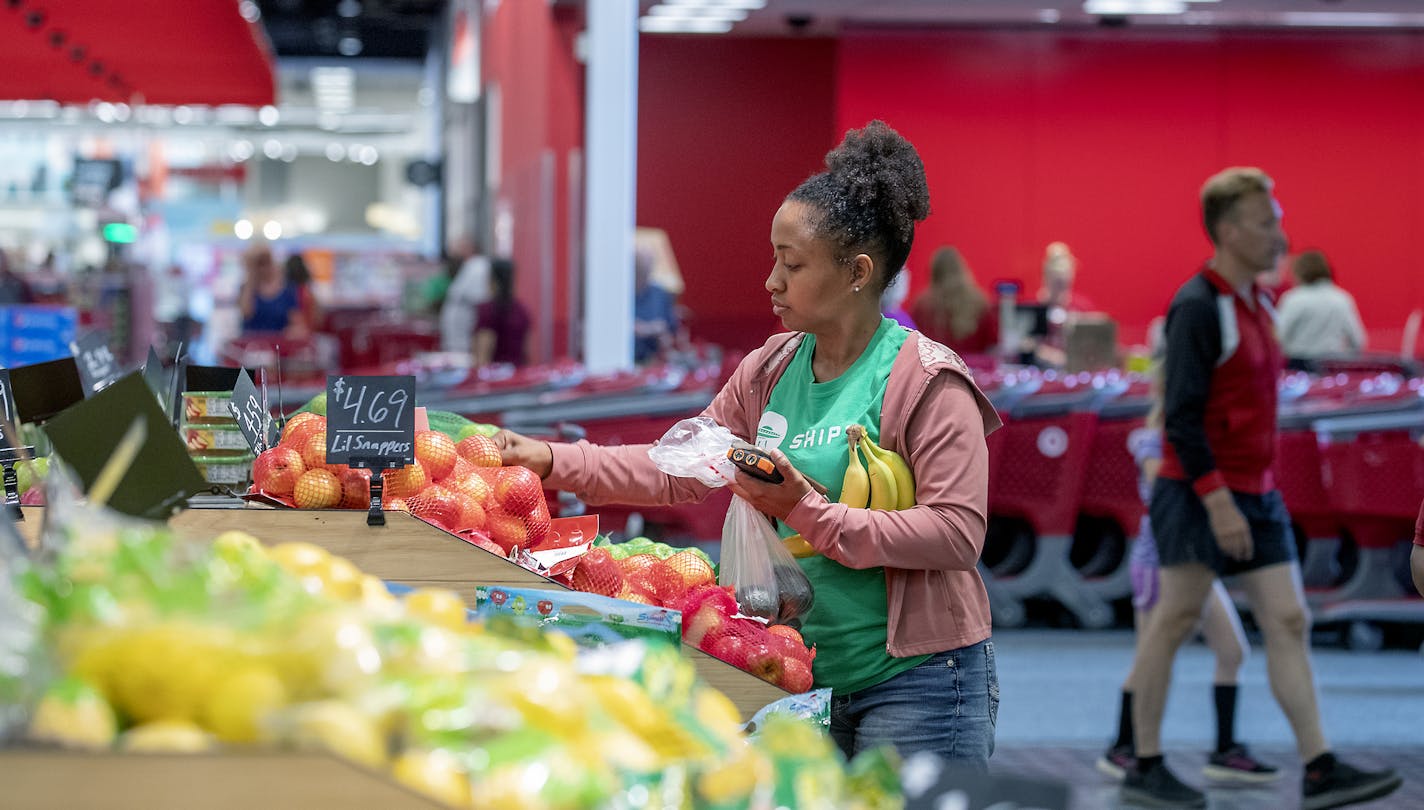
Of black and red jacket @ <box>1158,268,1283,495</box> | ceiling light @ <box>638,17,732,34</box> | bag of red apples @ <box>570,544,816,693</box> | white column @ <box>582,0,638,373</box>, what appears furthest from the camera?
ceiling light @ <box>638,17,732,34</box>

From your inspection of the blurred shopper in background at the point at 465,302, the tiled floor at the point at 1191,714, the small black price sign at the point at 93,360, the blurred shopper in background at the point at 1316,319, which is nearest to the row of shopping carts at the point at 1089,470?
the tiled floor at the point at 1191,714

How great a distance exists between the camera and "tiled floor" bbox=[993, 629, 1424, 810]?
4660mm

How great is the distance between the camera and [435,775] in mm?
1067

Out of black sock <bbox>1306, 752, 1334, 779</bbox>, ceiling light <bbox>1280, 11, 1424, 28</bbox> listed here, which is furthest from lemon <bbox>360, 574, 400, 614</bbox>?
ceiling light <bbox>1280, 11, 1424, 28</bbox>

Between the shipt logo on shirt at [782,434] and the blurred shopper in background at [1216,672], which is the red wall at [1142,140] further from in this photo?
the shipt logo on shirt at [782,434]

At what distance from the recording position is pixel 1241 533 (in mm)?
4047

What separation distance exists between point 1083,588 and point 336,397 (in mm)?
5282

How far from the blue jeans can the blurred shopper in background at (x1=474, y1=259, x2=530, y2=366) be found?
319 inches

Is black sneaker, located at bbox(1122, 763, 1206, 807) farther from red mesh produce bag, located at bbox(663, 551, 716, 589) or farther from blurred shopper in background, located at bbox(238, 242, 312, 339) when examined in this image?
blurred shopper in background, located at bbox(238, 242, 312, 339)

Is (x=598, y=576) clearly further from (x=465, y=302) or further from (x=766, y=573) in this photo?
(x=465, y=302)

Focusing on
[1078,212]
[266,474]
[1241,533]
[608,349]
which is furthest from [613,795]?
[1078,212]

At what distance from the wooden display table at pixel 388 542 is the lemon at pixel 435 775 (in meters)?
0.99

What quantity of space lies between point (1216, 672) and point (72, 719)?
4.12 metres

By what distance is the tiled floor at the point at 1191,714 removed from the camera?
466 cm
